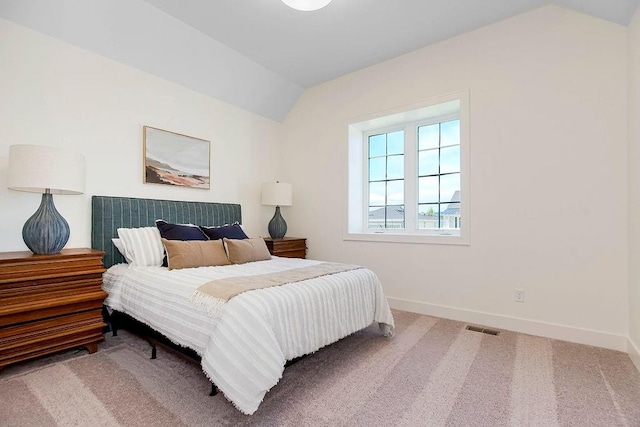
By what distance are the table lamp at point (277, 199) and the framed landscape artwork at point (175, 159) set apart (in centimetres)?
75

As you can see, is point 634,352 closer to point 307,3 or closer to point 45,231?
point 307,3

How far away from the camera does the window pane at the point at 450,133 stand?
3453 mm

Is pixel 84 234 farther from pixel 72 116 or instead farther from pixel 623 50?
pixel 623 50

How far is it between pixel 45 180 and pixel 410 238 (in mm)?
3138

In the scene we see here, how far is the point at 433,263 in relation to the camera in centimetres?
326

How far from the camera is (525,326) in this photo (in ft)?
8.97

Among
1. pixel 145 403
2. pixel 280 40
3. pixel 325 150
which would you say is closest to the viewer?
pixel 145 403

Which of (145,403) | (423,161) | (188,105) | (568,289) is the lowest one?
(145,403)

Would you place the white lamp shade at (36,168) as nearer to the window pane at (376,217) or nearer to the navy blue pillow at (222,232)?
the navy blue pillow at (222,232)

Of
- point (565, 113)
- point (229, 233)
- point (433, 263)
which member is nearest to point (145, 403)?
point (229, 233)

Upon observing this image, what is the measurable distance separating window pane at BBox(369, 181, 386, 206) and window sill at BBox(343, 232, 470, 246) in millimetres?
467

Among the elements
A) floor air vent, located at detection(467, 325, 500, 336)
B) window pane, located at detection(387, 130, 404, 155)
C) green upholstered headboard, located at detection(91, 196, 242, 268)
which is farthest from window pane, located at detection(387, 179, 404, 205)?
green upholstered headboard, located at detection(91, 196, 242, 268)

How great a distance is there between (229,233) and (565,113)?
3.17 meters

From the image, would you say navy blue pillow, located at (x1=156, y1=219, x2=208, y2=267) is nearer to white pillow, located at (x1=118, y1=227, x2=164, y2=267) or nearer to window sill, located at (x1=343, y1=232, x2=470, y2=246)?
white pillow, located at (x1=118, y1=227, x2=164, y2=267)
